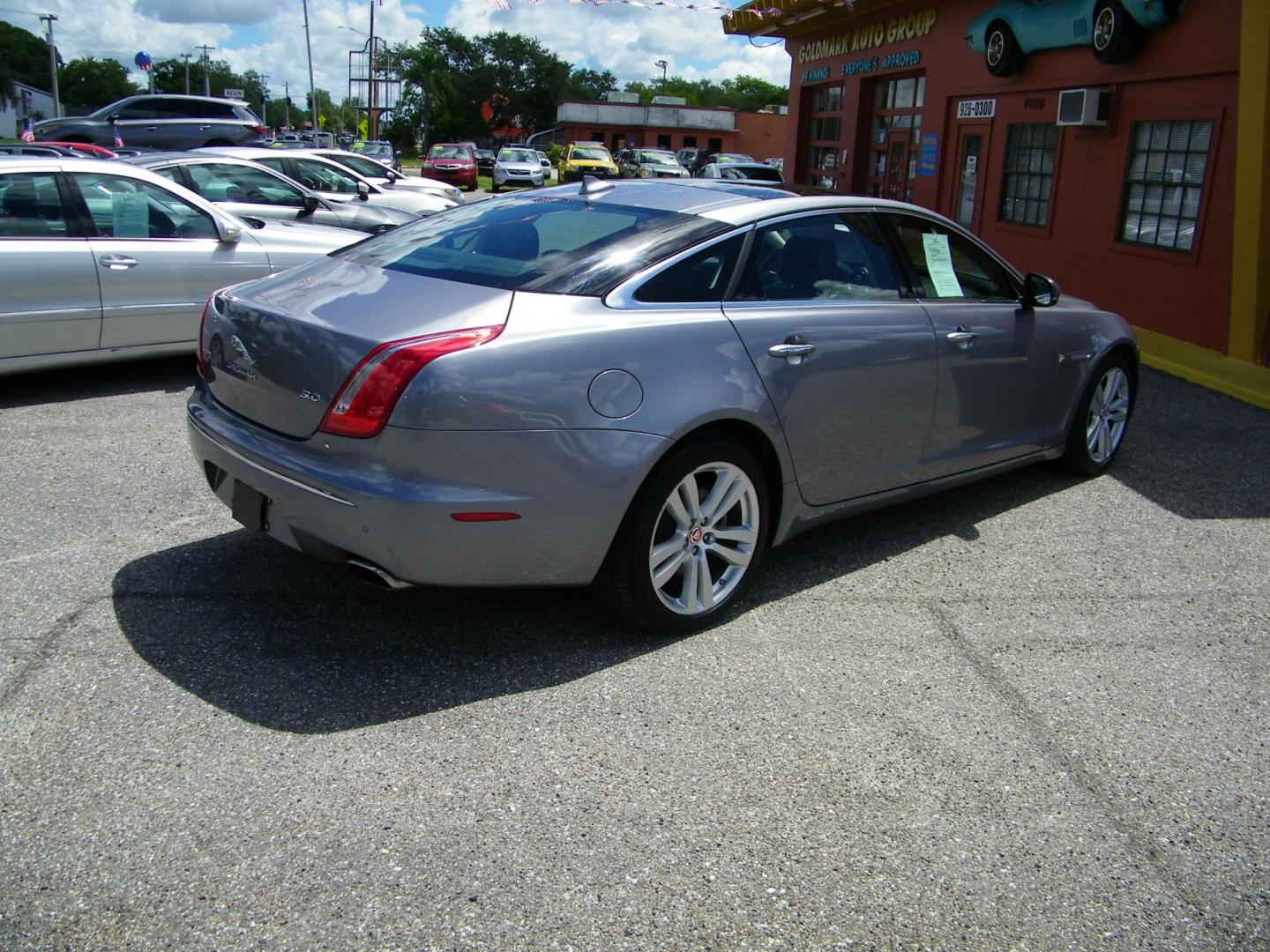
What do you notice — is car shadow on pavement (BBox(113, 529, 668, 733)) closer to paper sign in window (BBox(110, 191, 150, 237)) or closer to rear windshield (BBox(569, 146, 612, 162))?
paper sign in window (BBox(110, 191, 150, 237))

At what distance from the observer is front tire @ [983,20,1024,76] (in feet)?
44.7

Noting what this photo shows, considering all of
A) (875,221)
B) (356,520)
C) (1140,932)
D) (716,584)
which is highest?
(875,221)

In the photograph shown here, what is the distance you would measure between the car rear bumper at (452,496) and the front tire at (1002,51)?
39.5ft

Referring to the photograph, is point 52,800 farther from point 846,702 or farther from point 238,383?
point 846,702

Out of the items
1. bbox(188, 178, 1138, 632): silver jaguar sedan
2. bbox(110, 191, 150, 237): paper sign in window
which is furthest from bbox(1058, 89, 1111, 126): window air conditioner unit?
bbox(110, 191, 150, 237): paper sign in window

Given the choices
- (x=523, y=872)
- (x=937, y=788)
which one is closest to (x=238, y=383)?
(x=523, y=872)

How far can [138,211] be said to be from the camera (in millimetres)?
7316

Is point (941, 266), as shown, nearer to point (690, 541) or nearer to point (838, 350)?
point (838, 350)

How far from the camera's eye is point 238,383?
381cm

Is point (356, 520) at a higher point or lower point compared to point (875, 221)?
lower

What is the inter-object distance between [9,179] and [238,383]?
405cm

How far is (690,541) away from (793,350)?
0.80 m

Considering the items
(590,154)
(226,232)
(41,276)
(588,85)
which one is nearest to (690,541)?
(41,276)

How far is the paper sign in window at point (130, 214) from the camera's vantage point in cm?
718
